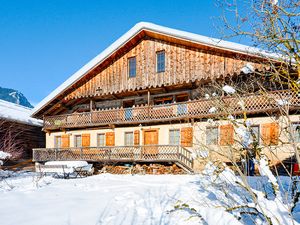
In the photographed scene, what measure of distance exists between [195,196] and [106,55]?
13.1 metres

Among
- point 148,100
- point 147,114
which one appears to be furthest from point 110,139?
point 148,100

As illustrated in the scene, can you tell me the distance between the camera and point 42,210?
6.57 meters

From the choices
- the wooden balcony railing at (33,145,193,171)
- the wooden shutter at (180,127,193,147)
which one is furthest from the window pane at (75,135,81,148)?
the wooden shutter at (180,127,193,147)

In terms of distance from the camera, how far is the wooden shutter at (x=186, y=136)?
15.6 metres

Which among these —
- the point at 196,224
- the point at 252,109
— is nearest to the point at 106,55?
the point at 252,109

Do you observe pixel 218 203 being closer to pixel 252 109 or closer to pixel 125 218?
pixel 125 218

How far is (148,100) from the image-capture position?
16.3 meters

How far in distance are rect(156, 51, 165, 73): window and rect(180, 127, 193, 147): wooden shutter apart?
440 centimetres

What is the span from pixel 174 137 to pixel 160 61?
5.36 meters

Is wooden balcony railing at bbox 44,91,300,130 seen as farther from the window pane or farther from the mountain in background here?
the mountain in background

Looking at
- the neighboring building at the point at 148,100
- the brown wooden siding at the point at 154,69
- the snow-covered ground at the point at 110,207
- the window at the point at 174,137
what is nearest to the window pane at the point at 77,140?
the neighboring building at the point at 148,100

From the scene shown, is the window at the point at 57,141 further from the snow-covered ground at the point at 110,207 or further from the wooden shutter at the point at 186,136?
the snow-covered ground at the point at 110,207

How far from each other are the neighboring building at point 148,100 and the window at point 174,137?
7 cm

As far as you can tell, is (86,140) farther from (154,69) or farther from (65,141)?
(154,69)
